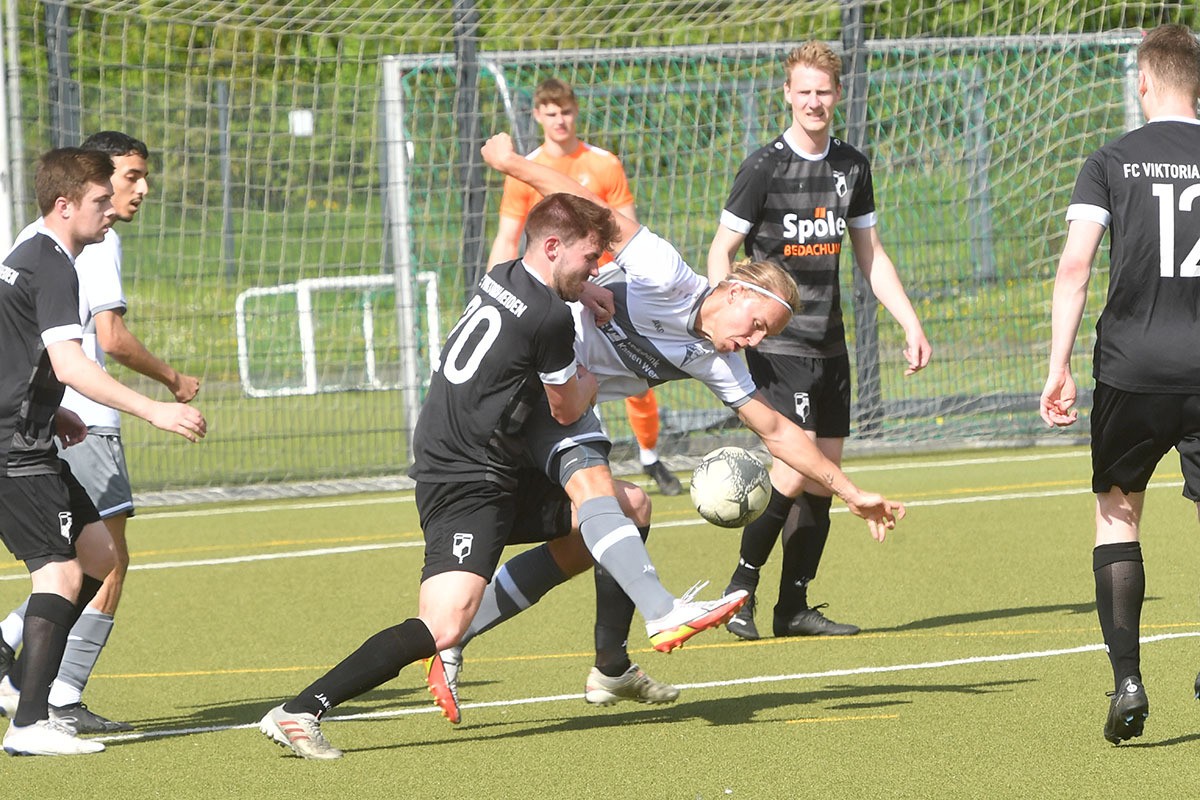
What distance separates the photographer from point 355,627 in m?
7.12

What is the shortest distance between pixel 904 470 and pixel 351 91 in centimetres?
476

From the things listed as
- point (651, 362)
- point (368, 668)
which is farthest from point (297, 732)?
point (651, 362)

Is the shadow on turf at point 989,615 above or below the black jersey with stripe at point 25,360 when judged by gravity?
below

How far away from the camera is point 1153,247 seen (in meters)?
4.59

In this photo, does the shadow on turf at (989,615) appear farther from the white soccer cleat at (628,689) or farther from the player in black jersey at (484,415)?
the player in black jersey at (484,415)

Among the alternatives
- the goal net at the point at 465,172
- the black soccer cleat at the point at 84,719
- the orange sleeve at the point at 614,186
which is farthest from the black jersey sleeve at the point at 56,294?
the goal net at the point at 465,172

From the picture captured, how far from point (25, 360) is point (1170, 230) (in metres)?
3.39

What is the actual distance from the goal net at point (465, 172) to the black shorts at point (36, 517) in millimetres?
6460

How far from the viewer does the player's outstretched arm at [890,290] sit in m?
6.55

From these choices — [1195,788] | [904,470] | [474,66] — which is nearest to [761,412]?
[1195,788]

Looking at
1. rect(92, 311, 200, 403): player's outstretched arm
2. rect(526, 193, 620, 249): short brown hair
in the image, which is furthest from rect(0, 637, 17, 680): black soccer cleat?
rect(526, 193, 620, 249): short brown hair

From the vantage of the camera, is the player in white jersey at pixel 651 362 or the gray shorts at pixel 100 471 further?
the gray shorts at pixel 100 471

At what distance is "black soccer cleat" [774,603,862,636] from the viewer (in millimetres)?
6574

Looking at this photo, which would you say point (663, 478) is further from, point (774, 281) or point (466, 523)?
point (466, 523)
